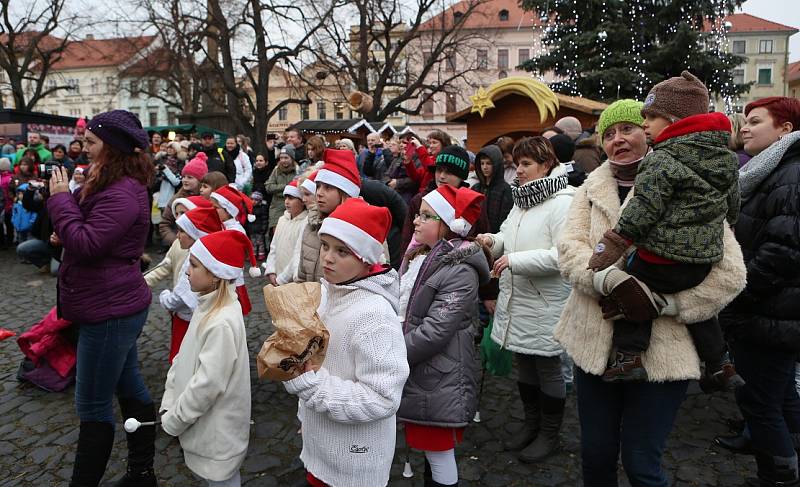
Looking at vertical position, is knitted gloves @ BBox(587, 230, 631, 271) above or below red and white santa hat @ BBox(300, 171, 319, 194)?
below

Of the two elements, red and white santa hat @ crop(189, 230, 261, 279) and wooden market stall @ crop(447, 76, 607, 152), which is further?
wooden market stall @ crop(447, 76, 607, 152)

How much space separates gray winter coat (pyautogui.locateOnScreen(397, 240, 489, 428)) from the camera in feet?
8.92

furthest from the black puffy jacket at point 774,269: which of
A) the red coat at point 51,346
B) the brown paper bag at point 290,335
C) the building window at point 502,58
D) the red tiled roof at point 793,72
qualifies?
the red tiled roof at point 793,72

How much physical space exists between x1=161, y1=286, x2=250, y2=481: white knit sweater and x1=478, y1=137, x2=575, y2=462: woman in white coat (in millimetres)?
Result: 1704

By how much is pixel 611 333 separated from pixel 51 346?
453 cm

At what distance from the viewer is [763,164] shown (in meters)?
2.95

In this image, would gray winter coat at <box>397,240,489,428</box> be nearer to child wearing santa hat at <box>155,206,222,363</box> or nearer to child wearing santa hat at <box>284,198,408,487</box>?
child wearing santa hat at <box>284,198,408,487</box>

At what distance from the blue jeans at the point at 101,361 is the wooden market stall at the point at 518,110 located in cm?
950

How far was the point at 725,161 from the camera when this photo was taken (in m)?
2.06

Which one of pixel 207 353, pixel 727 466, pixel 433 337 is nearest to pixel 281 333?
pixel 207 353

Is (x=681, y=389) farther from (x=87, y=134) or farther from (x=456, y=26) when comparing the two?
(x=456, y=26)

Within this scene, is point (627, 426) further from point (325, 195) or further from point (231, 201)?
point (231, 201)

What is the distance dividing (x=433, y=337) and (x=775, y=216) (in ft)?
6.27

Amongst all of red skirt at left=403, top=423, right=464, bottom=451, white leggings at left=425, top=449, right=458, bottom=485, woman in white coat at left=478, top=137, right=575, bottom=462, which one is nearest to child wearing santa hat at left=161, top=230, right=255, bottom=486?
red skirt at left=403, top=423, right=464, bottom=451
